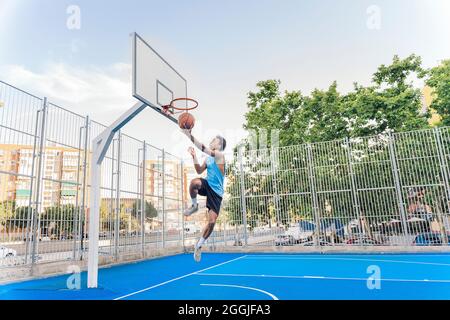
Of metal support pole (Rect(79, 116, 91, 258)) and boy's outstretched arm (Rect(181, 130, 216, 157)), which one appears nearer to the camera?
boy's outstretched arm (Rect(181, 130, 216, 157))

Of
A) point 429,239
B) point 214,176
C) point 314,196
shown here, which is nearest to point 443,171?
point 429,239

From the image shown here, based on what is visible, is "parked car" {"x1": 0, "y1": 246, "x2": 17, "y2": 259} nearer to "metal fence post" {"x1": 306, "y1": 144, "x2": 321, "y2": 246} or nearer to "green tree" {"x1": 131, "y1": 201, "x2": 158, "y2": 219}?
"green tree" {"x1": 131, "y1": 201, "x2": 158, "y2": 219}

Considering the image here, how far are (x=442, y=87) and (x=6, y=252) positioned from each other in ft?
53.6

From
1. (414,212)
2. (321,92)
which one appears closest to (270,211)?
(414,212)

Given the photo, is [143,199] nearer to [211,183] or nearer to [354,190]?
[211,183]

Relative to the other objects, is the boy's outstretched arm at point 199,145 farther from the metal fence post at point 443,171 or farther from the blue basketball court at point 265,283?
the metal fence post at point 443,171

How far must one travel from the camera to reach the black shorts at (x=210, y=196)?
4.74 metres

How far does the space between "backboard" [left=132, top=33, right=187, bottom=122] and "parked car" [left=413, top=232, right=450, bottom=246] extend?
865cm

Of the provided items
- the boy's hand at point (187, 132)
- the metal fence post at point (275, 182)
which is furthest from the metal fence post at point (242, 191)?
the boy's hand at point (187, 132)

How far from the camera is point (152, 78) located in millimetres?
6000

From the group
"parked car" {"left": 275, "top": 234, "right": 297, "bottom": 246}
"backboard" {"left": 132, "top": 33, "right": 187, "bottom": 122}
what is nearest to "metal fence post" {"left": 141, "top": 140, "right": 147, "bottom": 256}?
"backboard" {"left": 132, "top": 33, "right": 187, "bottom": 122}

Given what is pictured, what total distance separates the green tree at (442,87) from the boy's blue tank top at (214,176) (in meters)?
12.8

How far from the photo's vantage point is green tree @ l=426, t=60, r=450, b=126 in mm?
13180
